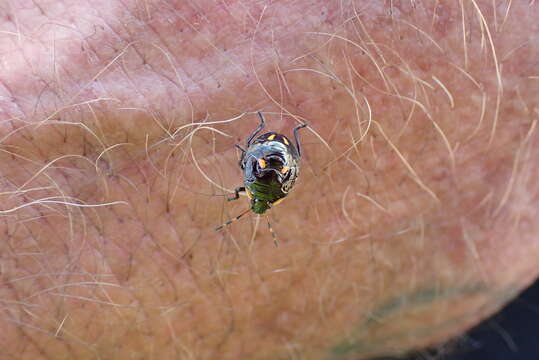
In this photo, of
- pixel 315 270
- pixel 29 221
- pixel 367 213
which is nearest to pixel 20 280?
pixel 29 221

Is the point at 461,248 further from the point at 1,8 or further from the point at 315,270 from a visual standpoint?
the point at 1,8

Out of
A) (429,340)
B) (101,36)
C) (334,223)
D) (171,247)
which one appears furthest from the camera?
(429,340)

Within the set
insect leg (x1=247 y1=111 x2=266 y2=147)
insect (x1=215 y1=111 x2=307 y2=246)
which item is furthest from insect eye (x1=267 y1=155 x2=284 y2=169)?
insect leg (x1=247 y1=111 x2=266 y2=147)

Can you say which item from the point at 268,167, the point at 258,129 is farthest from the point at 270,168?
the point at 258,129

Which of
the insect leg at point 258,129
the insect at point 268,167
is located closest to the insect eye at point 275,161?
the insect at point 268,167

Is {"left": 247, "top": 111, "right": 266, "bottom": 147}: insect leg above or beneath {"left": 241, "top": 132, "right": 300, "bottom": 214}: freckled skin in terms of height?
above

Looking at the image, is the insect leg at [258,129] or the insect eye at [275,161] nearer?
the insect eye at [275,161]

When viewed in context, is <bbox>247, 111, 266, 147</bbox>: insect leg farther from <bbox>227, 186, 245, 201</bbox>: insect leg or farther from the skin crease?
<bbox>227, 186, 245, 201</bbox>: insect leg

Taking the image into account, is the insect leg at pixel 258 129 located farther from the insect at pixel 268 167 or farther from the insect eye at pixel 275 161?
the insect eye at pixel 275 161
